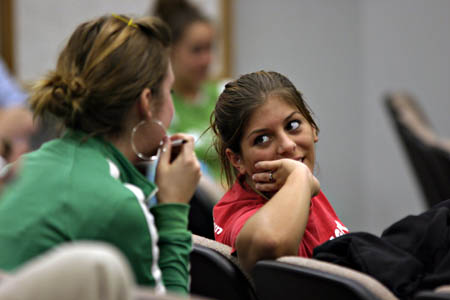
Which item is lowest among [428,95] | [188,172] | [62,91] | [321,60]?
[428,95]

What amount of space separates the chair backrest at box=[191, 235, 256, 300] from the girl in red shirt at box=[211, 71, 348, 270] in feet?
0.07

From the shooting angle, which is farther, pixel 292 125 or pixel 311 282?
pixel 292 125

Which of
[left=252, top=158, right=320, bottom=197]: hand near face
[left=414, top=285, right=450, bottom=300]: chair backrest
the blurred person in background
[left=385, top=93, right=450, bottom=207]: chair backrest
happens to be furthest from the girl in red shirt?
the blurred person in background

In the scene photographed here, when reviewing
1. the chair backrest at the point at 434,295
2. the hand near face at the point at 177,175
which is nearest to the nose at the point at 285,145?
the hand near face at the point at 177,175

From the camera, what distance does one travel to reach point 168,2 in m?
2.64

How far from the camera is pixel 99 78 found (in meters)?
1.06

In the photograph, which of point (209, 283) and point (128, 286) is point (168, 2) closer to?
point (209, 283)

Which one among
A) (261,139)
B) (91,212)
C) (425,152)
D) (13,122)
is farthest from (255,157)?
(13,122)

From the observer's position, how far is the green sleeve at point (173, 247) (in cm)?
101

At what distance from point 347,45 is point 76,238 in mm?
2944

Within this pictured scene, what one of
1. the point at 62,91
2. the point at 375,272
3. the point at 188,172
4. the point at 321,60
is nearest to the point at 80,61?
the point at 62,91

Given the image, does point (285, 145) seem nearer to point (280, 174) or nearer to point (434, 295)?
point (280, 174)

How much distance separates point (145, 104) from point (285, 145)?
0.25 m

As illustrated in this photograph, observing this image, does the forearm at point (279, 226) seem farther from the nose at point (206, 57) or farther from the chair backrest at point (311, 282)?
the nose at point (206, 57)
